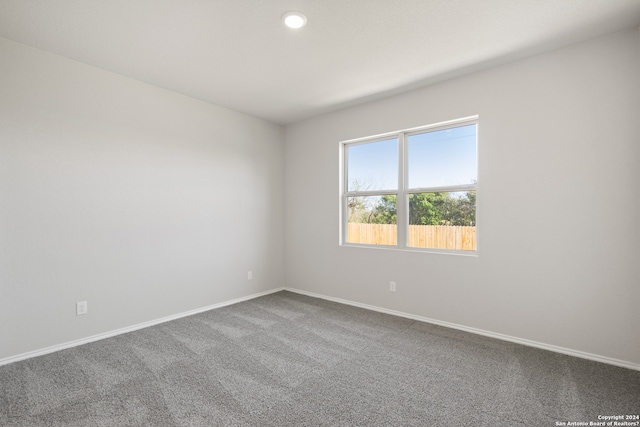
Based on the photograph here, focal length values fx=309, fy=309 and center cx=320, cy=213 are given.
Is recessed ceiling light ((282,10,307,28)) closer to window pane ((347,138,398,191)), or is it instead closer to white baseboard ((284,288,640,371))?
window pane ((347,138,398,191))

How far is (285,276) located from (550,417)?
3583mm

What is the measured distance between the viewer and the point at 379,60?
2779mm

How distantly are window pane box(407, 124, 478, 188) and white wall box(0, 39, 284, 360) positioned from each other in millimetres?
2238

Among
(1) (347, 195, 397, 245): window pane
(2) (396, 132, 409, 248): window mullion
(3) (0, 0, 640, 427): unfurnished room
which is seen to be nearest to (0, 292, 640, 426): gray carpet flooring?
(3) (0, 0, 640, 427): unfurnished room

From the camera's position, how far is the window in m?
3.24

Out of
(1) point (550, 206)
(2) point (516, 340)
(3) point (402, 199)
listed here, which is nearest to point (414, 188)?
(3) point (402, 199)

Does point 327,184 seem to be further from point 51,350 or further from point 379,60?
point 51,350

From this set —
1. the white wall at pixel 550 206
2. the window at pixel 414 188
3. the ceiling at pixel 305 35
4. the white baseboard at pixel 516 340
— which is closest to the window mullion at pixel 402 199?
the window at pixel 414 188

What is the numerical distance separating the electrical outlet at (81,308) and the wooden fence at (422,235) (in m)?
2.93

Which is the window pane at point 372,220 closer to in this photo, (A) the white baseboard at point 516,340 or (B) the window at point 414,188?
(B) the window at point 414,188

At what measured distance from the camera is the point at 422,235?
352 centimetres

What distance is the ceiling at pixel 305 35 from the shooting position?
81.7 inches

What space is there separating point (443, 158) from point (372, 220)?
1135 mm

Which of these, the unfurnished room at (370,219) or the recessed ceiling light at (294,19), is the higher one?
the recessed ceiling light at (294,19)
